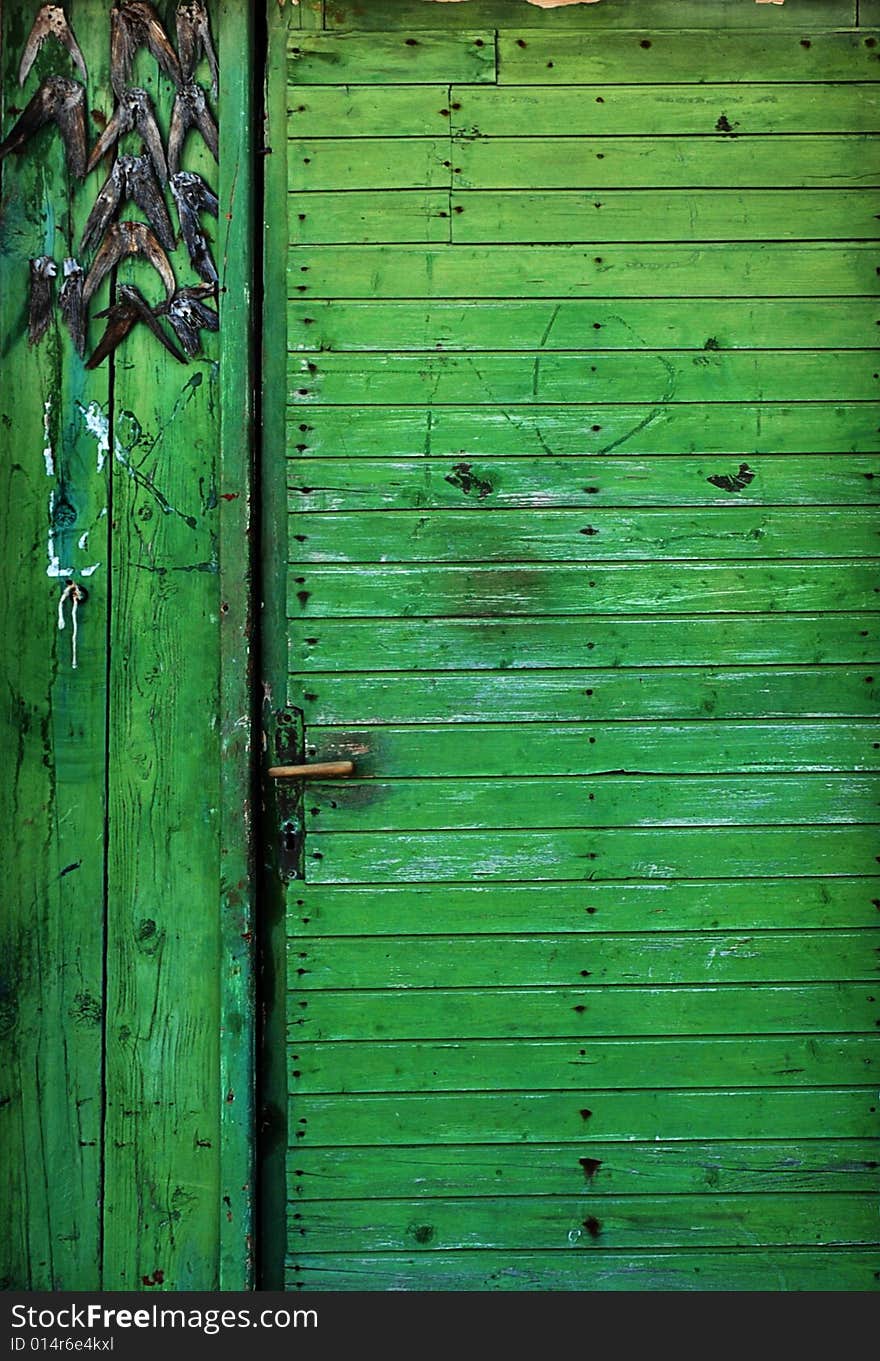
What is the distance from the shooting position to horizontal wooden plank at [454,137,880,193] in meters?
2.33

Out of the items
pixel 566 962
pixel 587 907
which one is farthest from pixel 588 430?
pixel 566 962

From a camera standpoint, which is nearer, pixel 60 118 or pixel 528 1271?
pixel 528 1271

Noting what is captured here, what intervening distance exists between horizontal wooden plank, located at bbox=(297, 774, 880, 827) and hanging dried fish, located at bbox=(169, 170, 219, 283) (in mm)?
1080

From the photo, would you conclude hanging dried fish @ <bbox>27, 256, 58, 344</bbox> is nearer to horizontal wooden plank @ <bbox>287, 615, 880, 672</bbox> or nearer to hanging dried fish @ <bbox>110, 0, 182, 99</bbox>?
hanging dried fish @ <bbox>110, 0, 182, 99</bbox>

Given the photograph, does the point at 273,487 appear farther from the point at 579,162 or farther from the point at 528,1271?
the point at 528,1271

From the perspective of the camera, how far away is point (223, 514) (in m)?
2.31

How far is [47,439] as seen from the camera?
92.1 inches

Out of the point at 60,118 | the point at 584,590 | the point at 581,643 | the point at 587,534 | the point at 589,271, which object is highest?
the point at 60,118

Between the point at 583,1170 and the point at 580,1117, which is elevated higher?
the point at 580,1117

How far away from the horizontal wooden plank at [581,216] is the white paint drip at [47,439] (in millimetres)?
598

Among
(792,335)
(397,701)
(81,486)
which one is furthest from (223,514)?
(792,335)

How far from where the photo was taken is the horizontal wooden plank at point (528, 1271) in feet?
7.34

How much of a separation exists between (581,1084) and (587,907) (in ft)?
1.11

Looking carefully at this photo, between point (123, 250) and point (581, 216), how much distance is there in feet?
3.02
